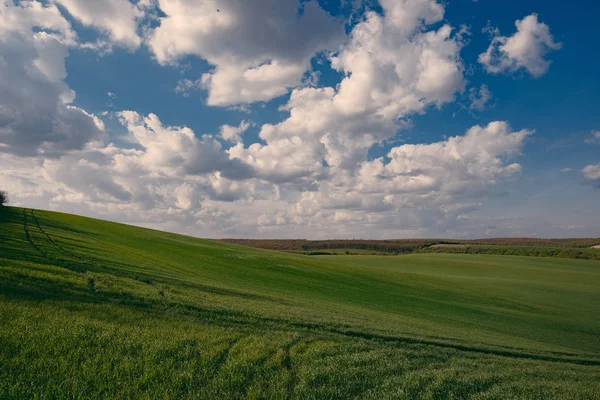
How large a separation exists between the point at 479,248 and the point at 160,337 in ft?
479

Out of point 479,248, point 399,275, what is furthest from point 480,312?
point 479,248

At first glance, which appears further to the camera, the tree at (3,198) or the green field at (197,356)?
the tree at (3,198)

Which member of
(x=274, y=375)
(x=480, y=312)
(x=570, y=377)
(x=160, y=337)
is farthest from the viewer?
(x=480, y=312)

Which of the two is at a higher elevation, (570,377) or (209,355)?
(209,355)

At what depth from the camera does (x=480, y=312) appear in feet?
115

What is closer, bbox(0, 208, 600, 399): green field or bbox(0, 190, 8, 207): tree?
bbox(0, 208, 600, 399): green field

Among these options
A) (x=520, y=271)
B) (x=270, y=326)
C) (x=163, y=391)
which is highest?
(x=163, y=391)

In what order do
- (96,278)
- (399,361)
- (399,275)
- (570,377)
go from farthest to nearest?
(399,275), (96,278), (570,377), (399,361)

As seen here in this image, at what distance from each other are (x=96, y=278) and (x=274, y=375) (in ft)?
41.6

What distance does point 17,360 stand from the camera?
19.7 feet

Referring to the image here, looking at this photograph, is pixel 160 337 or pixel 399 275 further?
pixel 399 275

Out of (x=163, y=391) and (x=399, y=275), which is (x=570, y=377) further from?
(x=399, y=275)

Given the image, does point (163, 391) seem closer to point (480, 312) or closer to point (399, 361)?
point (399, 361)

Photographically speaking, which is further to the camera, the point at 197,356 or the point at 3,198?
the point at 3,198
